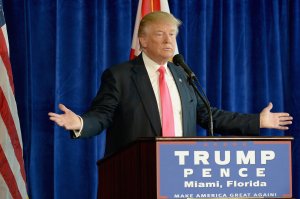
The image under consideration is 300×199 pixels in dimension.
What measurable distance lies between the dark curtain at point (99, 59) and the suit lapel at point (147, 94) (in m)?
1.72

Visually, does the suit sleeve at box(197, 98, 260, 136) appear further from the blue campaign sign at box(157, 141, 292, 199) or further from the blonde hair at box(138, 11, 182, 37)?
the blue campaign sign at box(157, 141, 292, 199)

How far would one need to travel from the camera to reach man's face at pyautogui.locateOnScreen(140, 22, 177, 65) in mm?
3512

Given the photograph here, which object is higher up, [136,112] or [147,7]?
[147,7]

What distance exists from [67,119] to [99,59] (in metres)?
2.41

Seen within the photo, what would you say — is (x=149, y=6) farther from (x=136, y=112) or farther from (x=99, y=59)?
(x=136, y=112)

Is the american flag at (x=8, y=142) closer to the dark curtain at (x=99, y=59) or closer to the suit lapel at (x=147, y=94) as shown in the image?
the dark curtain at (x=99, y=59)

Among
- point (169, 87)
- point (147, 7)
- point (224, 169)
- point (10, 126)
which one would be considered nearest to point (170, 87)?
point (169, 87)

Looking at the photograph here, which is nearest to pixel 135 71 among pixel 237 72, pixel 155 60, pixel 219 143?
pixel 155 60

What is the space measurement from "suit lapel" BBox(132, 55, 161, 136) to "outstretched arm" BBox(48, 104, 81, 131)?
463 mm

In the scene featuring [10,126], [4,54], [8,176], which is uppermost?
[4,54]

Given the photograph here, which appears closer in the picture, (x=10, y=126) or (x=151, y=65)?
(x=151, y=65)

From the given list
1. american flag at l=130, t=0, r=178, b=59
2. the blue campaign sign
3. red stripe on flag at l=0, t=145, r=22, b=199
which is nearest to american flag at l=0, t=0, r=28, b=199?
red stripe on flag at l=0, t=145, r=22, b=199

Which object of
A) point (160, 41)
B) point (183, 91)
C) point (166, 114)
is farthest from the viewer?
point (160, 41)

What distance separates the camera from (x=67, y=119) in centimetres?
286
